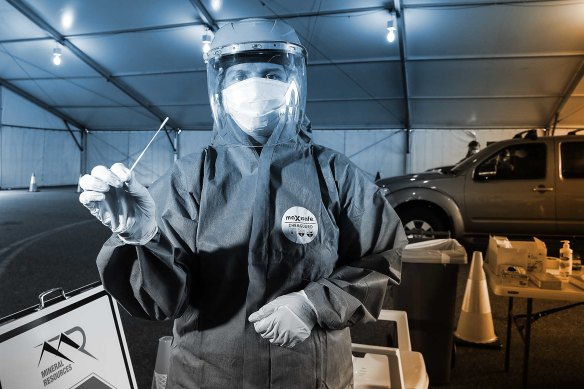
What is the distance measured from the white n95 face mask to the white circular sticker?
342 millimetres

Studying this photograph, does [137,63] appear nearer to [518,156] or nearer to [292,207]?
[518,156]

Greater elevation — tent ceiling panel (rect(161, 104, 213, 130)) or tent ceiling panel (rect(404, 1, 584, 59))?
tent ceiling panel (rect(404, 1, 584, 59))

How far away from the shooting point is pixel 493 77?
480 inches

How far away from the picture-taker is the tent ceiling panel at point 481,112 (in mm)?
13500

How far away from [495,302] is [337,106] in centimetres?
1135

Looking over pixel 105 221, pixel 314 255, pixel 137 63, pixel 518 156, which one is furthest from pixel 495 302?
pixel 137 63

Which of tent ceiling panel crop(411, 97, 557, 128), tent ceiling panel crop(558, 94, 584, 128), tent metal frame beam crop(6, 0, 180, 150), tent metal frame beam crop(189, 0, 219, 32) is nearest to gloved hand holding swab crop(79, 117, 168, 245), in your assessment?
tent metal frame beam crop(189, 0, 219, 32)

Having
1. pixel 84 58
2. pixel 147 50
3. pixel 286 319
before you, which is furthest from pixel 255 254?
pixel 84 58

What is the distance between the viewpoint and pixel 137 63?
1384cm

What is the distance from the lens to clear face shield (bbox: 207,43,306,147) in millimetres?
1494

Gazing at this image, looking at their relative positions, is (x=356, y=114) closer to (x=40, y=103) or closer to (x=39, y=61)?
(x=39, y=61)

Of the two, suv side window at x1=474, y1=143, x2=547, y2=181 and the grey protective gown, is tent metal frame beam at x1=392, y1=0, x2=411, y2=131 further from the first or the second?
the grey protective gown

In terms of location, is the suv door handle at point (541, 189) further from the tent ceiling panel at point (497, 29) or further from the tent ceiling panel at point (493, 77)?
the tent ceiling panel at point (493, 77)

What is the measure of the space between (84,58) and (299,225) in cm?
1488
